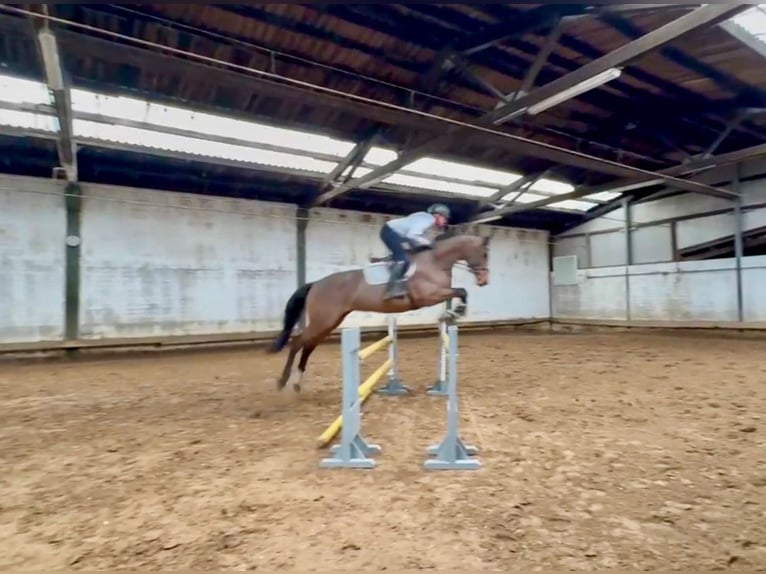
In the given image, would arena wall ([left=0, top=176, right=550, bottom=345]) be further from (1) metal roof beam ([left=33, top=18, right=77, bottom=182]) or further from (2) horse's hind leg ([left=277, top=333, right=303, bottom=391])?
(2) horse's hind leg ([left=277, top=333, right=303, bottom=391])

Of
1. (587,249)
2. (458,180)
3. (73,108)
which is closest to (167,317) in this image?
(73,108)

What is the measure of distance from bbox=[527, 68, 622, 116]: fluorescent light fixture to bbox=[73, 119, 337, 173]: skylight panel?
A: 373 cm

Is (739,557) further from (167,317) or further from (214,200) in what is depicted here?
(214,200)

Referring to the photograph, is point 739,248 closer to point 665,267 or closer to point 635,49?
point 665,267

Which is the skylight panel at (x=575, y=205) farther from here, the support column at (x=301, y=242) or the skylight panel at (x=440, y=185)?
the support column at (x=301, y=242)

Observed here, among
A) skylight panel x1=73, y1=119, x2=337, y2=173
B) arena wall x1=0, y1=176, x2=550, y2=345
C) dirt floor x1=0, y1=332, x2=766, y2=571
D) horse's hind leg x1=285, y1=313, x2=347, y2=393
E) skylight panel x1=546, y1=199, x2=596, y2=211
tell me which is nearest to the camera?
dirt floor x1=0, y1=332, x2=766, y2=571

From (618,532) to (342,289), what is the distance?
9.98ft

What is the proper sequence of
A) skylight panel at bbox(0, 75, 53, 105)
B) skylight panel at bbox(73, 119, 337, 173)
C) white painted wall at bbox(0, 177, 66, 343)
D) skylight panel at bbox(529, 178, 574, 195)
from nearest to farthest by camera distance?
skylight panel at bbox(0, 75, 53, 105), skylight panel at bbox(73, 119, 337, 173), white painted wall at bbox(0, 177, 66, 343), skylight panel at bbox(529, 178, 574, 195)

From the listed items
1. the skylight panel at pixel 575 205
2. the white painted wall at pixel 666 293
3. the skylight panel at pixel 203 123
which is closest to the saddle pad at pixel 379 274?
the skylight panel at pixel 203 123

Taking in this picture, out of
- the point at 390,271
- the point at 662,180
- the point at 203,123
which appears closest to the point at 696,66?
the point at 662,180

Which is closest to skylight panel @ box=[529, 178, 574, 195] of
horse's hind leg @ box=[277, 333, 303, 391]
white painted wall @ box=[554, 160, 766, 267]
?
white painted wall @ box=[554, 160, 766, 267]

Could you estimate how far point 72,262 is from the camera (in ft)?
24.4

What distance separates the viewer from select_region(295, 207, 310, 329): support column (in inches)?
379

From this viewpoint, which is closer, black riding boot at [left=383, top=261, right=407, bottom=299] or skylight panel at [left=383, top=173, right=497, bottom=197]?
black riding boot at [left=383, top=261, right=407, bottom=299]
